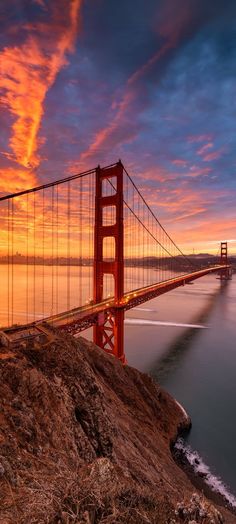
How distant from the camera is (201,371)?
994 inches

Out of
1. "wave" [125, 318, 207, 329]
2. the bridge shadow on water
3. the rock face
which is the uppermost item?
the rock face

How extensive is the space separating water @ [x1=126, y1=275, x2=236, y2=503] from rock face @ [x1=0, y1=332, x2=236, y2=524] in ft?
9.45

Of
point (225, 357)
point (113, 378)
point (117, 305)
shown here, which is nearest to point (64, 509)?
point (113, 378)

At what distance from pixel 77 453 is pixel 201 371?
21246 millimetres

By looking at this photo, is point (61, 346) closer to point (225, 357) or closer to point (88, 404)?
point (88, 404)

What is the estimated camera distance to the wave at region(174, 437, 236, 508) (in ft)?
38.9

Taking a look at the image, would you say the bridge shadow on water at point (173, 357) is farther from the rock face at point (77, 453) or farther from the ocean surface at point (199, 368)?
the rock face at point (77, 453)

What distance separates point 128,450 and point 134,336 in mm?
27698

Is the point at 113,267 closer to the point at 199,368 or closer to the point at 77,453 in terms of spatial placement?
the point at 199,368

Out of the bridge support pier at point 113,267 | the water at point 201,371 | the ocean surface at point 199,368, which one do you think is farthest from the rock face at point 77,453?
the bridge support pier at point 113,267

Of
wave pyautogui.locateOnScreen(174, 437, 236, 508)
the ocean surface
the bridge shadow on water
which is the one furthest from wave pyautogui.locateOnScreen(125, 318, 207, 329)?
wave pyautogui.locateOnScreen(174, 437, 236, 508)

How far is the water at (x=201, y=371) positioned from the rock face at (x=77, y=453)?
2881mm

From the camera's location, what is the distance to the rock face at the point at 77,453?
3338 mm

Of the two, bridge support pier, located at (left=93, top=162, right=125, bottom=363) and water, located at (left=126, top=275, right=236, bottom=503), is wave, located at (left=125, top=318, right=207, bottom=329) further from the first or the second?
bridge support pier, located at (left=93, top=162, right=125, bottom=363)
